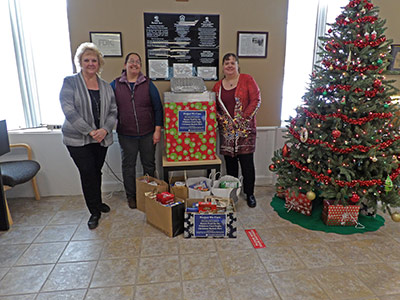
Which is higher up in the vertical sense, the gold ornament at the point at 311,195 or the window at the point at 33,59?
the window at the point at 33,59

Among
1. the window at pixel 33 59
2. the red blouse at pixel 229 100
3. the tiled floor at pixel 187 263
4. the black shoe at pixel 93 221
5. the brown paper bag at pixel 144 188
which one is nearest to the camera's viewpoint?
the tiled floor at pixel 187 263

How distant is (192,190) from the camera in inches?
94.0

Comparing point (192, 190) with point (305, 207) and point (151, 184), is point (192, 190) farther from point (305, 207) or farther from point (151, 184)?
point (305, 207)

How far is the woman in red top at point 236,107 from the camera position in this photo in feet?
8.25

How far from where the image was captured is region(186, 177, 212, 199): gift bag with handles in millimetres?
2369

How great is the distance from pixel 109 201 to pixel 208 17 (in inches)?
80.1

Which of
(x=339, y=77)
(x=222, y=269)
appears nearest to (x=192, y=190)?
(x=222, y=269)

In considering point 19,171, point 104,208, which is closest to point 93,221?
point 104,208

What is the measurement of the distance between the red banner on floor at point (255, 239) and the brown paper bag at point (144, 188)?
30.8 inches

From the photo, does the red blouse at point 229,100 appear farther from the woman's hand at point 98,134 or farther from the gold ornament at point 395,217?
the gold ornament at point 395,217

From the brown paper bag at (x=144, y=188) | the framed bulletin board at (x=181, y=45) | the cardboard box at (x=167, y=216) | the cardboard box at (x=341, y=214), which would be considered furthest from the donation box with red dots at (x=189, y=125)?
the cardboard box at (x=341, y=214)

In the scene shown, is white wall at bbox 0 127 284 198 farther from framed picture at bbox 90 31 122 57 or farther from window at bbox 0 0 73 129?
framed picture at bbox 90 31 122 57

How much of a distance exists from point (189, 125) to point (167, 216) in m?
0.73

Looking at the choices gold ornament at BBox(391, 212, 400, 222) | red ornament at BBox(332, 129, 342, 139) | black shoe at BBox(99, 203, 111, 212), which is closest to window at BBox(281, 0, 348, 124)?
red ornament at BBox(332, 129, 342, 139)
